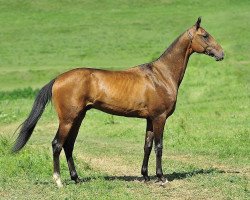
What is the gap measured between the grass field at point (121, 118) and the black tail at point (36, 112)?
0.75m

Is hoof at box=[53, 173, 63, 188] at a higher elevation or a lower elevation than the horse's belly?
lower

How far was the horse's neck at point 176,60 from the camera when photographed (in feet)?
40.3

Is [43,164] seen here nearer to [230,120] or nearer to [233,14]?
[230,120]

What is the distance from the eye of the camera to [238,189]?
1123 centimetres

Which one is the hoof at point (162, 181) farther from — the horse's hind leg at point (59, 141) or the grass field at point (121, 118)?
the horse's hind leg at point (59, 141)

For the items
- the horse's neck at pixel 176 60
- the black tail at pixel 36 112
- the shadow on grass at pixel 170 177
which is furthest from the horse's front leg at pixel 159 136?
the black tail at pixel 36 112

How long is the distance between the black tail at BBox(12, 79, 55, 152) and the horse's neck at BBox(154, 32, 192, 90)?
2.04 metres

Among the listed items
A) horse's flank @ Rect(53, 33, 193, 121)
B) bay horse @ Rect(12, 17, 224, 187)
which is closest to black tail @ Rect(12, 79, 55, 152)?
bay horse @ Rect(12, 17, 224, 187)

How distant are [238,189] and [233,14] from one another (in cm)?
4004

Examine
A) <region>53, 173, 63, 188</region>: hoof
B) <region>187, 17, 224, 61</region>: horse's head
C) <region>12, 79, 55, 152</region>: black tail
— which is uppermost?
<region>187, 17, 224, 61</region>: horse's head

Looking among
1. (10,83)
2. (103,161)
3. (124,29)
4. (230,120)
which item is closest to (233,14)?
(124,29)

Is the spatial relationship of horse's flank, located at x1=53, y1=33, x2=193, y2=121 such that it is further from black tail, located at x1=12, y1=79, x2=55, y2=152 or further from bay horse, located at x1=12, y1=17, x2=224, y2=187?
black tail, located at x1=12, y1=79, x2=55, y2=152

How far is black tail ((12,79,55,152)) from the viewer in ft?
37.8

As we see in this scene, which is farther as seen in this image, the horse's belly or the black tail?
the horse's belly
